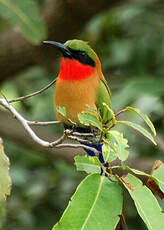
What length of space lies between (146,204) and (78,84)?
0.62 m

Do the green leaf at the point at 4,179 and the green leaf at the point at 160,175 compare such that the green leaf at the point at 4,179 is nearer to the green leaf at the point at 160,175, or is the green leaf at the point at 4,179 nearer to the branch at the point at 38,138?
the branch at the point at 38,138

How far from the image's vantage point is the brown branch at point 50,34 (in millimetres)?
2848

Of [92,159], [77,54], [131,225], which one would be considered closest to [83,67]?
[77,54]

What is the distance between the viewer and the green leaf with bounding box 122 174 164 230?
111 centimetres

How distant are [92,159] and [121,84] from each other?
175 cm

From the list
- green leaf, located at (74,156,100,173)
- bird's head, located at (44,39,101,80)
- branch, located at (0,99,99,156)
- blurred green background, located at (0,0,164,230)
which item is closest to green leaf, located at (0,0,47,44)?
blurred green background, located at (0,0,164,230)

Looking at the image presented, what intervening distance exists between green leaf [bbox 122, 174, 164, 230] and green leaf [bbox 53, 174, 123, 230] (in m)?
0.03

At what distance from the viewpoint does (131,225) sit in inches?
102

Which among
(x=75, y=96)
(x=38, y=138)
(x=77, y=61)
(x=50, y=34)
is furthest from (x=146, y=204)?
(x=50, y=34)

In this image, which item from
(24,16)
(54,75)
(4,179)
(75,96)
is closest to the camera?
(4,179)

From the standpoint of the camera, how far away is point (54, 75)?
3.17 m

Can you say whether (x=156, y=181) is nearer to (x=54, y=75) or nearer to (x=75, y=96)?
(x=75, y=96)

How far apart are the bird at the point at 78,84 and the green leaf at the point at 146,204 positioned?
1.35ft

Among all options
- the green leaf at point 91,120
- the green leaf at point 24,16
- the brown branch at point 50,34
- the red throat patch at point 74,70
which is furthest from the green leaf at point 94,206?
the brown branch at point 50,34
